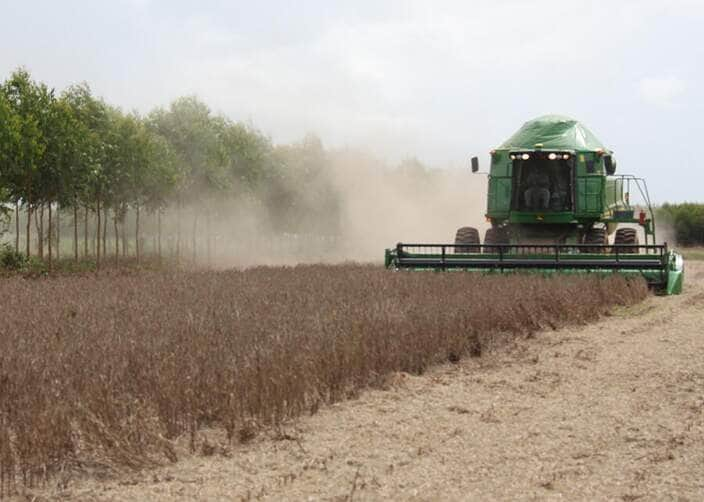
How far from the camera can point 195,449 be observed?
19.6 feet

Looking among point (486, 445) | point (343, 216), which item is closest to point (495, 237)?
point (486, 445)

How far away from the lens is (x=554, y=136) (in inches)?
749

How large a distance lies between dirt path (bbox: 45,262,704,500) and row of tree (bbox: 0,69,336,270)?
20953 millimetres

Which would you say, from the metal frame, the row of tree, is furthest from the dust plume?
the metal frame

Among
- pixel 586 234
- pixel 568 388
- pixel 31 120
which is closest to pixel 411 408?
pixel 568 388

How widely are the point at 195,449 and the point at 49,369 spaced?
142 centimetres

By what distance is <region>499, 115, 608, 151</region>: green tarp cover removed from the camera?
18859mm

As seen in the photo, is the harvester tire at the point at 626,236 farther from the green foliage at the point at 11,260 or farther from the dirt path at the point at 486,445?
the green foliage at the point at 11,260

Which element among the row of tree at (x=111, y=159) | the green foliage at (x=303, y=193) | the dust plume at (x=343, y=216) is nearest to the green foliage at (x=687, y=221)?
the dust plume at (x=343, y=216)

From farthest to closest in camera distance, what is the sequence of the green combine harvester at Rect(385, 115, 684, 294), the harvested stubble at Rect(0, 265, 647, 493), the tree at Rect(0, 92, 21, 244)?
the tree at Rect(0, 92, 21, 244)
the green combine harvester at Rect(385, 115, 684, 294)
the harvested stubble at Rect(0, 265, 647, 493)

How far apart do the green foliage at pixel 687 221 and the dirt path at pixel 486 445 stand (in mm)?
45078

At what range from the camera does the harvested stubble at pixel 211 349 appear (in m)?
5.66

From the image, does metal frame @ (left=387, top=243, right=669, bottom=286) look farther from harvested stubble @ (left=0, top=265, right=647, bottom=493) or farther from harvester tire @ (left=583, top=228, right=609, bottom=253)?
harvested stubble @ (left=0, top=265, right=647, bottom=493)

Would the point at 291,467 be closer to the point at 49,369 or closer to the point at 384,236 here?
the point at 49,369
